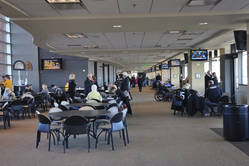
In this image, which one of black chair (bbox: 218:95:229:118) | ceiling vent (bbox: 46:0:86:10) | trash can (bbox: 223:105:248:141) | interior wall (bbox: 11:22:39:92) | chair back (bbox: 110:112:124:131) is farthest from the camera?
interior wall (bbox: 11:22:39:92)

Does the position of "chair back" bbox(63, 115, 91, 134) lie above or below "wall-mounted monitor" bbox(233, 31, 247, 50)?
below

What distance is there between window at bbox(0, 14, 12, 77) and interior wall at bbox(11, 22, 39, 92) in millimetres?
356

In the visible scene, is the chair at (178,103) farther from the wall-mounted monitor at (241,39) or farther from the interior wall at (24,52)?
the interior wall at (24,52)

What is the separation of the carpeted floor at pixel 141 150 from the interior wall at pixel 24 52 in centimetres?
1369

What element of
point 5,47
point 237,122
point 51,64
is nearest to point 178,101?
point 237,122

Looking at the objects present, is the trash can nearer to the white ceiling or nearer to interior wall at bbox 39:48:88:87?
the white ceiling

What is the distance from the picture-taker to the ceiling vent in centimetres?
598

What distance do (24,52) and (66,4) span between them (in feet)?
53.1

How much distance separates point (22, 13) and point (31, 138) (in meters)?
3.05

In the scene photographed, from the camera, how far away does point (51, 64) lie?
19641mm

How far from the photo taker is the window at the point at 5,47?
64.1 ft

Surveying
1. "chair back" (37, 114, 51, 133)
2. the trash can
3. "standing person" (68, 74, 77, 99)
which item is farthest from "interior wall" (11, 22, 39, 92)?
the trash can

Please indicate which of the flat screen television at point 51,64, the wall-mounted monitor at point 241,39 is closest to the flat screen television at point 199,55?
the wall-mounted monitor at point 241,39

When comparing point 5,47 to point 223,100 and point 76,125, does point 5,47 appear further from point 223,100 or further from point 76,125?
point 76,125
